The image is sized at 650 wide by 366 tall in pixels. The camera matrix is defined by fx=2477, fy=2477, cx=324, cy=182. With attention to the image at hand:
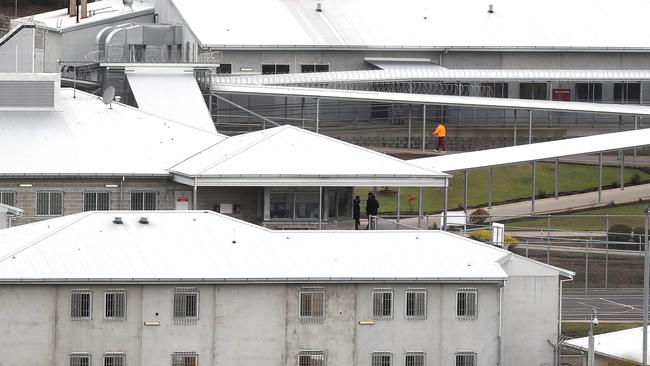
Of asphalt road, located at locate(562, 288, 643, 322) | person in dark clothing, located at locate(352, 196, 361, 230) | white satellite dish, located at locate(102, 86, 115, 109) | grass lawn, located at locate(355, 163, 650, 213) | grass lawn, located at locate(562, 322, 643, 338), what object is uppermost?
white satellite dish, located at locate(102, 86, 115, 109)

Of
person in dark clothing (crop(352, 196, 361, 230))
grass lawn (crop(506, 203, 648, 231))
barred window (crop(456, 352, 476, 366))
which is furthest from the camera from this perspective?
grass lawn (crop(506, 203, 648, 231))

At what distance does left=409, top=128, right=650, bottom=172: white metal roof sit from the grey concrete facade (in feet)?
68.2

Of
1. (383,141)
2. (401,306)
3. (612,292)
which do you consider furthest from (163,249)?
(383,141)

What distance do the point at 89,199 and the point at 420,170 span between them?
519 inches

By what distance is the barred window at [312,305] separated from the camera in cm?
8212

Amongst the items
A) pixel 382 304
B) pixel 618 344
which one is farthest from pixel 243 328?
pixel 618 344

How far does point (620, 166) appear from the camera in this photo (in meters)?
119

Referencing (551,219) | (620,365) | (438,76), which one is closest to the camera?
(620,365)

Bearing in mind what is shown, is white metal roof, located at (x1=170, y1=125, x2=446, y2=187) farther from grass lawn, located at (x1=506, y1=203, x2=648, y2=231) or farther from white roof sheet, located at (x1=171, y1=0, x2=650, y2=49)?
white roof sheet, located at (x1=171, y1=0, x2=650, y2=49)

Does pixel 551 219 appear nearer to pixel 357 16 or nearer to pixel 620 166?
pixel 620 166

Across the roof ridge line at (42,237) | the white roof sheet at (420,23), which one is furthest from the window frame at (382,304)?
the white roof sheet at (420,23)

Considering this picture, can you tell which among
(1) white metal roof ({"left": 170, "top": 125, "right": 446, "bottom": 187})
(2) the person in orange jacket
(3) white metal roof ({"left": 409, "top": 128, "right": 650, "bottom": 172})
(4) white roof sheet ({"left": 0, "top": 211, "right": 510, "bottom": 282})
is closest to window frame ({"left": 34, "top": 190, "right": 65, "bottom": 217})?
(1) white metal roof ({"left": 170, "top": 125, "right": 446, "bottom": 187})

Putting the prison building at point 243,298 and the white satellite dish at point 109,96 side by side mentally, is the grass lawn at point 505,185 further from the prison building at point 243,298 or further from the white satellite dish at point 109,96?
the prison building at point 243,298

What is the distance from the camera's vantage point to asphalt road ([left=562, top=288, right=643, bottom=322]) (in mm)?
91375
